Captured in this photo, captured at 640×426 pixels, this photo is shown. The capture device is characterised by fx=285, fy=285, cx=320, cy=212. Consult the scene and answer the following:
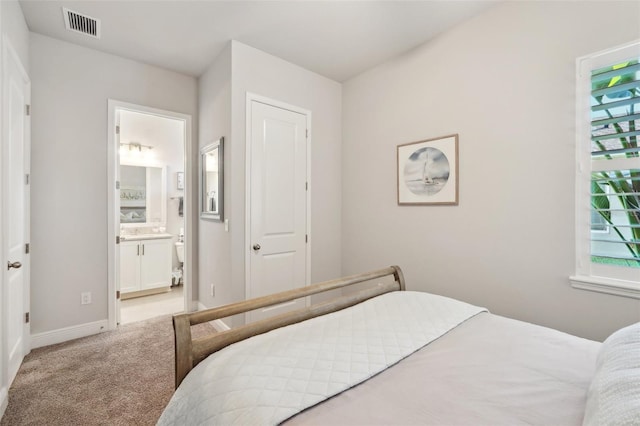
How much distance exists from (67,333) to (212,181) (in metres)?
1.92

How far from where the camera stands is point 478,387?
0.93 metres

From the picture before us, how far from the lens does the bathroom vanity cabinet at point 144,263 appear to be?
12.8ft

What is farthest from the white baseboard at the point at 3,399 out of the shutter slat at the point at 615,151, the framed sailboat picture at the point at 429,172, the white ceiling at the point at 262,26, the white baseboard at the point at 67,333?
the shutter slat at the point at 615,151

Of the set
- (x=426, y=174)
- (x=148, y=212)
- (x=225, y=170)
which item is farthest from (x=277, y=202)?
(x=148, y=212)

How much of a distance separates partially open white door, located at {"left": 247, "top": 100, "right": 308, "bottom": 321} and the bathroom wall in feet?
6.21

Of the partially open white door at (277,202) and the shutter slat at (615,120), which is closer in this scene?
the shutter slat at (615,120)

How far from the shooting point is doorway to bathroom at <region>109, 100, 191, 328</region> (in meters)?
2.91

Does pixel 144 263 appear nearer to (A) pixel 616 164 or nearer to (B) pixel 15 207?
(B) pixel 15 207

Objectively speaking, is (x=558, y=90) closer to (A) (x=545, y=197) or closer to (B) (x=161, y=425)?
(A) (x=545, y=197)

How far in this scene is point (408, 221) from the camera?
2.77 m

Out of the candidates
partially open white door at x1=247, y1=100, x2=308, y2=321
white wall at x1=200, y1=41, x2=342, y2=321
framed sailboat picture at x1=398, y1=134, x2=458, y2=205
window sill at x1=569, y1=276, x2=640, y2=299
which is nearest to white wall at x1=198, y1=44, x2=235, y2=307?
white wall at x1=200, y1=41, x2=342, y2=321

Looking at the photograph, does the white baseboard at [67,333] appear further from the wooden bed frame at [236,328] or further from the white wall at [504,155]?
the white wall at [504,155]

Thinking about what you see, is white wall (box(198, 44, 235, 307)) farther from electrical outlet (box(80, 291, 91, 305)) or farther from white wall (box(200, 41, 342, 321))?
electrical outlet (box(80, 291, 91, 305))

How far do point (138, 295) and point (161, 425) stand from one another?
12.0 ft
